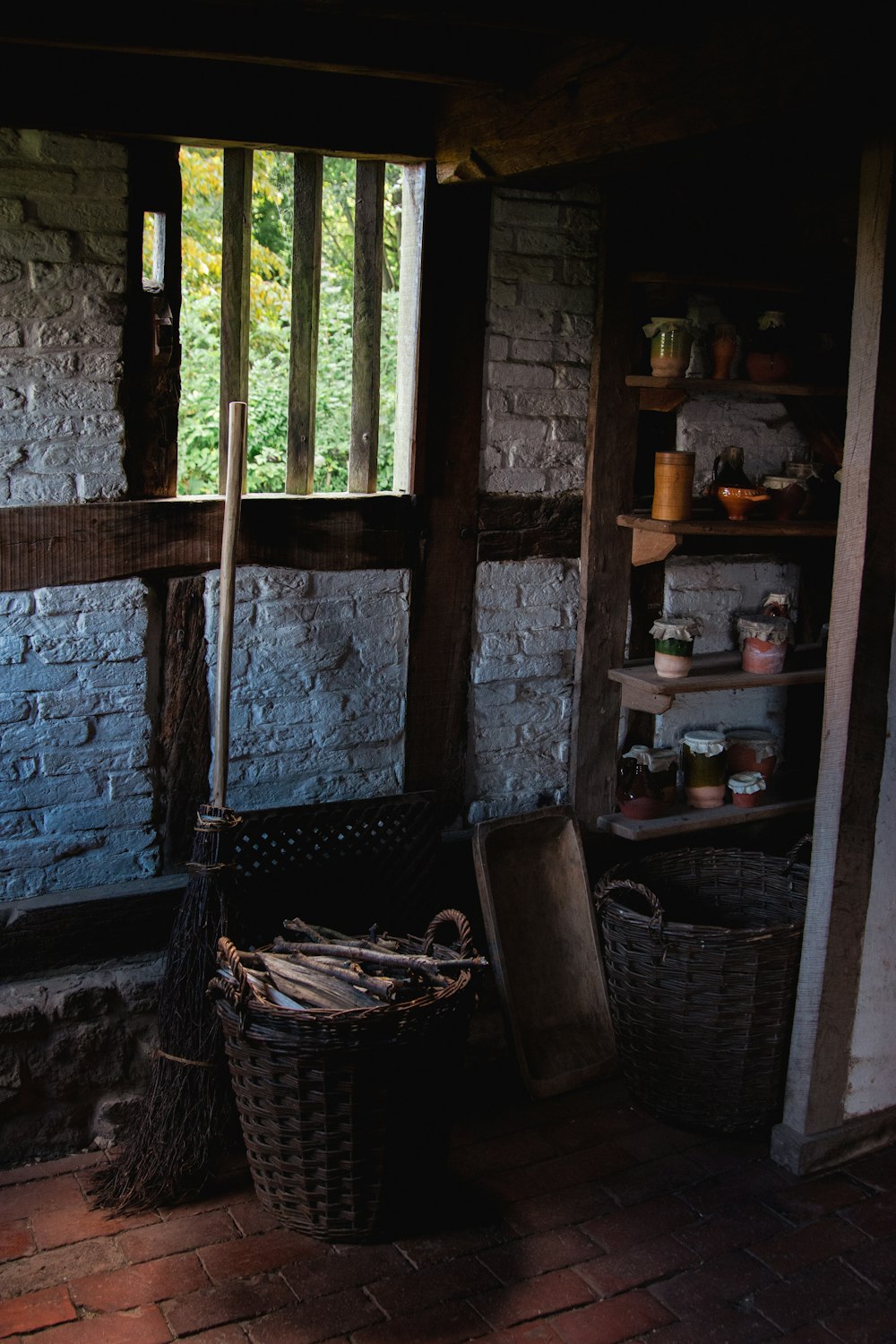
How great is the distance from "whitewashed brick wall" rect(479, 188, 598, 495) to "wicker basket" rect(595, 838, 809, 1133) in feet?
3.93

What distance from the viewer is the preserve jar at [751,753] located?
374cm

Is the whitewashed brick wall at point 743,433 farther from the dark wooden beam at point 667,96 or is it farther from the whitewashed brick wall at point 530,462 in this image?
the dark wooden beam at point 667,96

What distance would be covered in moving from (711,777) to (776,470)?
3.22 ft

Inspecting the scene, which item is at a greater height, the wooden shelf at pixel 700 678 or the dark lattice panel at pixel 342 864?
the wooden shelf at pixel 700 678

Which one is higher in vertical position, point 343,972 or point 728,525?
point 728,525

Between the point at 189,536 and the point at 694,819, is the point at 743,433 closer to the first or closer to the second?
the point at 694,819

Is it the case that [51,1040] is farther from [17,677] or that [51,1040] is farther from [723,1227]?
[723,1227]

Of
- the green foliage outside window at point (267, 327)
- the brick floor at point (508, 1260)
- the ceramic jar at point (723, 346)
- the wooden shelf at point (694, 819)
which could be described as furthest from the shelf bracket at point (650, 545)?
the green foliage outside window at point (267, 327)

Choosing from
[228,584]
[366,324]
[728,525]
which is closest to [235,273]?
[366,324]

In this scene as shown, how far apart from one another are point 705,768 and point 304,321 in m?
1.71

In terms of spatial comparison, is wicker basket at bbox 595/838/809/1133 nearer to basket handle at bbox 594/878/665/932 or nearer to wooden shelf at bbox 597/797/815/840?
basket handle at bbox 594/878/665/932

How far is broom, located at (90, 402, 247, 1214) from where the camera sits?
9.10 ft

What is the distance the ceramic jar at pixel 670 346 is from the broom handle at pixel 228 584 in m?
1.21

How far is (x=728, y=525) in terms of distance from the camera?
334 centimetres
